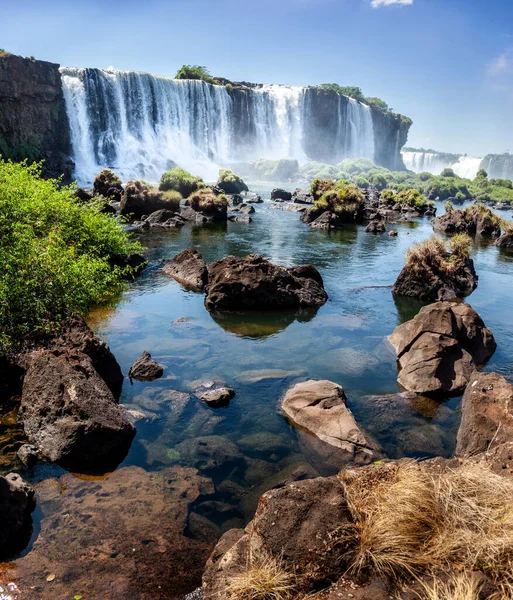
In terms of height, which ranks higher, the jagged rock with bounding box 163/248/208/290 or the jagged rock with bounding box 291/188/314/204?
the jagged rock with bounding box 291/188/314/204

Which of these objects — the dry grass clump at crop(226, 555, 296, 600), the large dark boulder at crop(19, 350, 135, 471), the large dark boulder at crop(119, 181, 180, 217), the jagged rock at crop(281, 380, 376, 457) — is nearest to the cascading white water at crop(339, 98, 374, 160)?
the large dark boulder at crop(119, 181, 180, 217)

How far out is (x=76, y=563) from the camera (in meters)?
6.87

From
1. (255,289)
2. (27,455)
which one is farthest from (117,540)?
(255,289)

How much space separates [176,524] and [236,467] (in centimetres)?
201

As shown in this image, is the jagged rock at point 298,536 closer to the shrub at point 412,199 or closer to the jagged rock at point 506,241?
the jagged rock at point 506,241

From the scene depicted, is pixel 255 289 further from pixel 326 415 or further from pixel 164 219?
pixel 164 219

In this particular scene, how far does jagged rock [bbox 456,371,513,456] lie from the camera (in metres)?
9.04

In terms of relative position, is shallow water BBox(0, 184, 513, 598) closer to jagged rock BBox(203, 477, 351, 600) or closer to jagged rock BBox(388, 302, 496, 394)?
jagged rock BBox(388, 302, 496, 394)

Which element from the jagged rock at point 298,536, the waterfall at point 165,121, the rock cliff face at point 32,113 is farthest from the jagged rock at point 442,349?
the waterfall at point 165,121

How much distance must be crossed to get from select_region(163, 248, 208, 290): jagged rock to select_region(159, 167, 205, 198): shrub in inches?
1113

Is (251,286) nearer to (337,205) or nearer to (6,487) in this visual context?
(6,487)

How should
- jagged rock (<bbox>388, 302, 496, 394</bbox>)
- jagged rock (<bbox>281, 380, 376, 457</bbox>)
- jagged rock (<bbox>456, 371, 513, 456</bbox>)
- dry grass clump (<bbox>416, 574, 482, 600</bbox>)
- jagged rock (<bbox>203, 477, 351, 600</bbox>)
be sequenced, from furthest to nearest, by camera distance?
jagged rock (<bbox>388, 302, 496, 394</bbox>) → jagged rock (<bbox>281, 380, 376, 457</bbox>) → jagged rock (<bbox>456, 371, 513, 456</bbox>) → jagged rock (<bbox>203, 477, 351, 600</bbox>) → dry grass clump (<bbox>416, 574, 482, 600</bbox>)

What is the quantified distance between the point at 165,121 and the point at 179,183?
104 feet

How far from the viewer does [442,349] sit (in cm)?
1307
